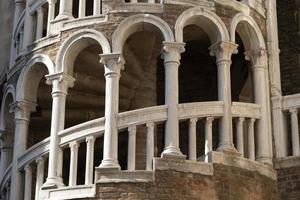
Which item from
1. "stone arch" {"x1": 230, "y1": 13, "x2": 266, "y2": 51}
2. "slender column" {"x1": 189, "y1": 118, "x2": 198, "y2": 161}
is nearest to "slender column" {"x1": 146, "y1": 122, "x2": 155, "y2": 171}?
"slender column" {"x1": 189, "y1": 118, "x2": 198, "y2": 161}

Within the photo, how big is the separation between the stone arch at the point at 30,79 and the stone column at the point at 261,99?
12.8 feet

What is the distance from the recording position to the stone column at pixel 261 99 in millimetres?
13461

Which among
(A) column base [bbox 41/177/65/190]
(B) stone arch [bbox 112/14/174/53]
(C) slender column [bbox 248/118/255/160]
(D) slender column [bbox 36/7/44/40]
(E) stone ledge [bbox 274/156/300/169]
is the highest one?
(D) slender column [bbox 36/7/44/40]

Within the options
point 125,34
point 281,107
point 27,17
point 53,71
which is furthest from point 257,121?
point 27,17

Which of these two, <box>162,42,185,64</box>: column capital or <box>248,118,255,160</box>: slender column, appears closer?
<box>162,42,185,64</box>: column capital

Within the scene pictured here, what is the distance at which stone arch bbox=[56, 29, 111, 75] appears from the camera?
44.3 feet

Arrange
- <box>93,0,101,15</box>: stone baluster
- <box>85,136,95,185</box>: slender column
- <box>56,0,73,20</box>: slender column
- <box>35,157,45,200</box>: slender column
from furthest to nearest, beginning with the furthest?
<box>56,0,73,20</box>: slender column
<box>93,0,101,15</box>: stone baluster
<box>35,157,45,200</box>: slender column
<box>85,136,95,185</box>: slender column

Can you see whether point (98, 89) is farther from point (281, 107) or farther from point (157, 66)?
point (281, 107)

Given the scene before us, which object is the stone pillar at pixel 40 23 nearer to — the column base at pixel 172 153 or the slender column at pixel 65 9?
the slender column at pixel 65 9

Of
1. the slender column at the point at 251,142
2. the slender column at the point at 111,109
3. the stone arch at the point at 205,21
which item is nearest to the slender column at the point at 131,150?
the slender column at the point at 111,109

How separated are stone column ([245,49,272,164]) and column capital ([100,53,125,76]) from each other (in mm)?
2615

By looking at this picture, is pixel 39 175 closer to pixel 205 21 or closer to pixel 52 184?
pixel 52 184

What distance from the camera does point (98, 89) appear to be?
50.3 feet

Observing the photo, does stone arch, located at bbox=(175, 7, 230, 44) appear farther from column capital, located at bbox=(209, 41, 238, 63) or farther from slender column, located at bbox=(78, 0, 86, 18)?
slender column, located at bbox=(78, 0, 86, 18)
